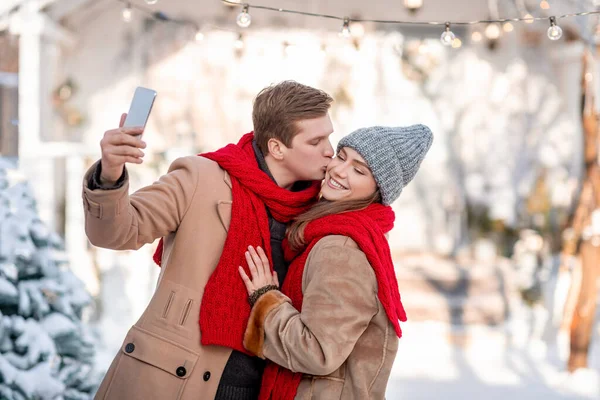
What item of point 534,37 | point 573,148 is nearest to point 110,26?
point 534,37

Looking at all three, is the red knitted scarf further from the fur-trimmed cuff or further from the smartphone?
the smartphone

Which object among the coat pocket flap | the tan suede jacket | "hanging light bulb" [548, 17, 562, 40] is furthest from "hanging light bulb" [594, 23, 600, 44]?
the coat pocket flap

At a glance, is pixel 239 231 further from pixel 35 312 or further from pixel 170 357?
pixel 35 312

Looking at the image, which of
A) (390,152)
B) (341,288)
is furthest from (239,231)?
(390,152)

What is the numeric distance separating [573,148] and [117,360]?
725 centimetres

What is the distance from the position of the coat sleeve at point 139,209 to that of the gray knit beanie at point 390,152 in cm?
45

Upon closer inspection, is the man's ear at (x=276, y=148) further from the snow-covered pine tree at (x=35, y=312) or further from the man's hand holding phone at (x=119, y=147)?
the snow-covered pine tree at (x=35, y=312)

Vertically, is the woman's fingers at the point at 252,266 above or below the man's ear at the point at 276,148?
below

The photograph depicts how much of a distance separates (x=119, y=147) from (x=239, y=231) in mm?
490

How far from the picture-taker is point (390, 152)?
204cm

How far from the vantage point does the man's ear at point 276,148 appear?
7.18 ft

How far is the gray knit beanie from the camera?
2037 mm

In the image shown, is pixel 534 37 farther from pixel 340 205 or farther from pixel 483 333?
pixel 340 205

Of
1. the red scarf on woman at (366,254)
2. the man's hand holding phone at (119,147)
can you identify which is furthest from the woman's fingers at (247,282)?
the man's hand holding phone at (119,147)
